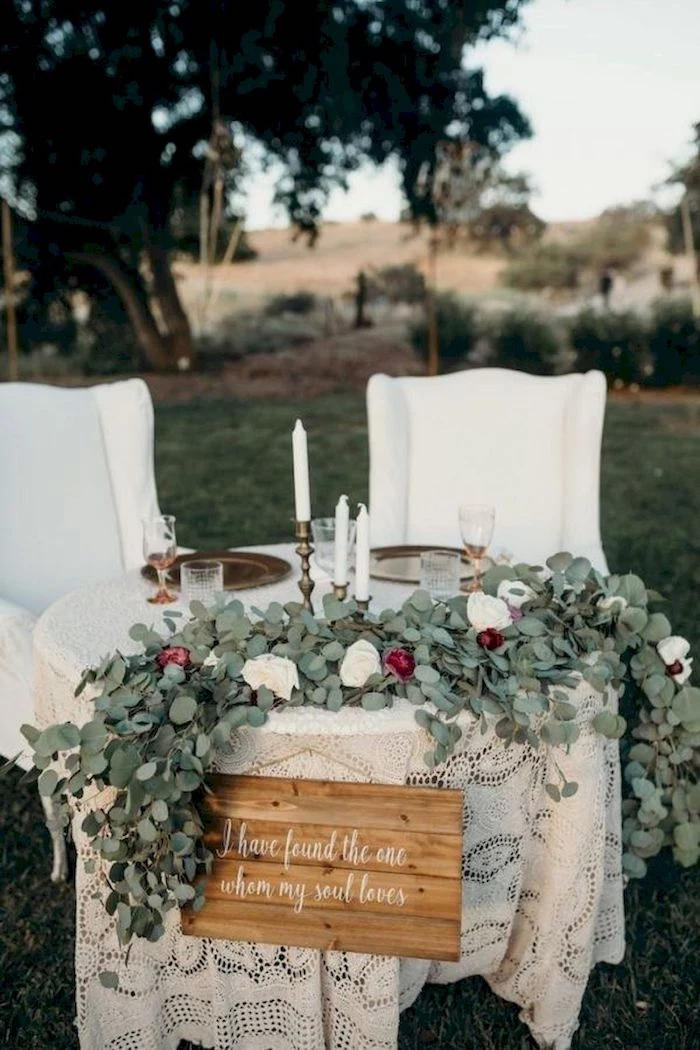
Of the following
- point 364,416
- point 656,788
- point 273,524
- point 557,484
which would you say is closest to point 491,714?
point 656,788

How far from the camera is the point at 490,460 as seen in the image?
2.27 meters

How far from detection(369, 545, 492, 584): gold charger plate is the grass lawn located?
2.37 feet

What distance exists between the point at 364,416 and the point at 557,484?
5.34 m

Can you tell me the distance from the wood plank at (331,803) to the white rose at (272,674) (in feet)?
0.36

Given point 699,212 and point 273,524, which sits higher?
point 699,212

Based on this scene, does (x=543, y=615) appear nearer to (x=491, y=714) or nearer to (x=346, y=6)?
(x=491, y=714)

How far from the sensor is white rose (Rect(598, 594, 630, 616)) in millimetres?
1314

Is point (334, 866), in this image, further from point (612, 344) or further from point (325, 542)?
point (612, 344)

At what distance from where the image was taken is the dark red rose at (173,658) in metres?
1.16

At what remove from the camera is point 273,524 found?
5.09m

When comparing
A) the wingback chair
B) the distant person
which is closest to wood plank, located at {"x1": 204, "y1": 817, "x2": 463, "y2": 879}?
the wingback chair

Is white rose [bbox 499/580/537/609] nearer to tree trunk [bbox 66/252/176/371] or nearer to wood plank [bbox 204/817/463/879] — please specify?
wood plank [bbox 204/817/463/879]

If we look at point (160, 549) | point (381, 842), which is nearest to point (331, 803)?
point (381, 842)

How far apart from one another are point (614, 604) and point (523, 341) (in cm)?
700
